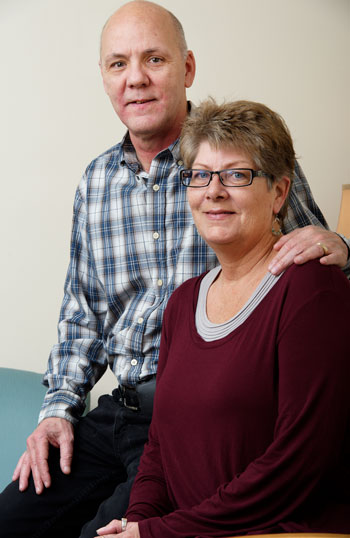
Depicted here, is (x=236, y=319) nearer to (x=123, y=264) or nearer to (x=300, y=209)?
(x=300, y=209)

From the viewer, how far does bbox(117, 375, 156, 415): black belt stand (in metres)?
1.95

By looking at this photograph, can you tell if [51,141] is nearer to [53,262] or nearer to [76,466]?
[53,262]

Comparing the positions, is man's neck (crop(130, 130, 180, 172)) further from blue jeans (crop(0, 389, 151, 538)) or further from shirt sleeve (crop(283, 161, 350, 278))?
blue jeans (crop(0, 389, 151, 538))

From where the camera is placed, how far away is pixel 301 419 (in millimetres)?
1279

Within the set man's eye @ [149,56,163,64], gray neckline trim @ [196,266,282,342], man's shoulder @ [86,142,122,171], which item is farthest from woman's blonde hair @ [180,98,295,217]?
man's shoulder @ [86,142,122,171]

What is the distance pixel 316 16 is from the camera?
2.85 metres

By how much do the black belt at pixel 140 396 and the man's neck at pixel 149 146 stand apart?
0.68m

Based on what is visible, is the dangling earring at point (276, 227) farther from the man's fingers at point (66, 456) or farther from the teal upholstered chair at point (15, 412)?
the teal upholstered chair at point (15, 412)

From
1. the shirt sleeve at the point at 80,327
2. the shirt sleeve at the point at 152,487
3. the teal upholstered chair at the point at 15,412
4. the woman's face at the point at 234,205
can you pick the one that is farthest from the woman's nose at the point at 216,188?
the teal upholstered chair at the point at 15,412

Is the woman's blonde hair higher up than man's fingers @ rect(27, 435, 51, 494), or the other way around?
the woman's blonde hair

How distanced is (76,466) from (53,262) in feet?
4.52

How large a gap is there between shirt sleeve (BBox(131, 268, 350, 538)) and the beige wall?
5.57 feet

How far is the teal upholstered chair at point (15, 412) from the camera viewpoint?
97.7 inches

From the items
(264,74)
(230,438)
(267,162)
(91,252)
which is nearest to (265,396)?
(230,438)
